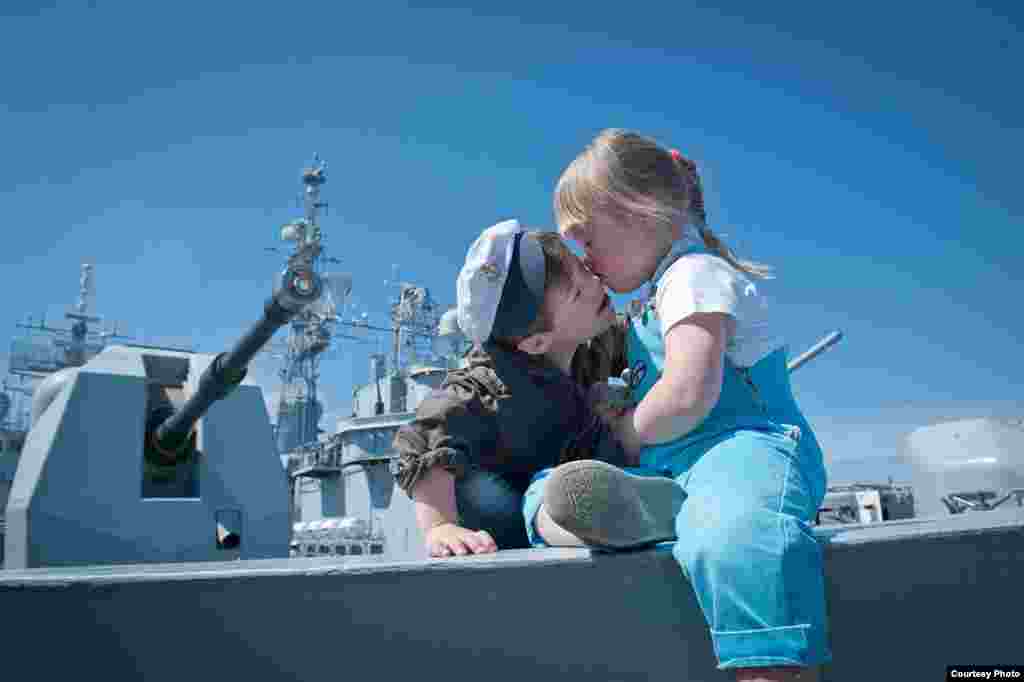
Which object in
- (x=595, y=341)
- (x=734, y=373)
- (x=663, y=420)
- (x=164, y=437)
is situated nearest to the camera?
(x=663, y=420)

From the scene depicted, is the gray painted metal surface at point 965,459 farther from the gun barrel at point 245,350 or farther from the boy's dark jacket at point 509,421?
the boy's dark jacket at point 509,421

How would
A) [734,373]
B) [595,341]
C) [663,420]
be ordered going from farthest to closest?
[595,341]
[734,373]
[663,420]

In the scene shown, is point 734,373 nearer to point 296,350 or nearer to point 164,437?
point 164,437

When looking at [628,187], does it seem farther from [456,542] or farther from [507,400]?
[456,542]

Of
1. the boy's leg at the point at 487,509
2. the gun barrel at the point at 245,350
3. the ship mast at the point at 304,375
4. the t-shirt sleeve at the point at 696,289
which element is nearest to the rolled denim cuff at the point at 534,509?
the boy's leg at the point at 487,509

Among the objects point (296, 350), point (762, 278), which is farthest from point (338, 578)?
point (296, 350)

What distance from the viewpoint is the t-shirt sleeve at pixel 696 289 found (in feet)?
3.60

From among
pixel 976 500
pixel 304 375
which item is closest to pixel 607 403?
pixel 976 500

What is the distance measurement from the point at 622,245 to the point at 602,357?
1.38ft

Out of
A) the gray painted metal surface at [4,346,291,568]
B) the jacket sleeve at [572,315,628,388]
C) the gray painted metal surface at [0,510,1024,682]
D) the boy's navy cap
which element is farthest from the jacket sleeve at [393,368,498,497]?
the gray painted metal surface at [4,346,291,568]

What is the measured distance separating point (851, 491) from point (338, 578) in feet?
28.3

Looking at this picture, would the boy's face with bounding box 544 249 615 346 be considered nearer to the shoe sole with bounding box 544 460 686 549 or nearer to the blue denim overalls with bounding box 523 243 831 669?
the blue denim overalls with bounding box 523 243 831 669

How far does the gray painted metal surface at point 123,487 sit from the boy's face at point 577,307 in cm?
483

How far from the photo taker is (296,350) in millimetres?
21922
